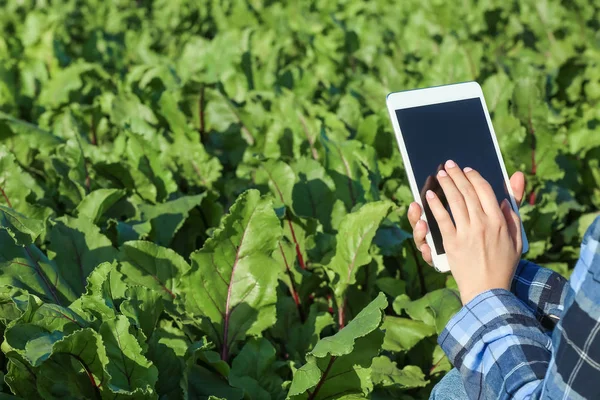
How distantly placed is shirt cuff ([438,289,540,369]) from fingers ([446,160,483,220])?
0.54 ft

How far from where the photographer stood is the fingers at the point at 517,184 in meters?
1.96

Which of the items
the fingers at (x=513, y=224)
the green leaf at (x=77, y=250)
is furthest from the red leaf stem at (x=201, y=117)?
the fingers at (x=513, y=224)

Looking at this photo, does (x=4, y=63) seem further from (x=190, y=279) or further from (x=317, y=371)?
(x=317, y=371)

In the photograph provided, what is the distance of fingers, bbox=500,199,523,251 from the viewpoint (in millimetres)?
1712

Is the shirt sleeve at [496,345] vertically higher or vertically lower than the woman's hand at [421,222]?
lower

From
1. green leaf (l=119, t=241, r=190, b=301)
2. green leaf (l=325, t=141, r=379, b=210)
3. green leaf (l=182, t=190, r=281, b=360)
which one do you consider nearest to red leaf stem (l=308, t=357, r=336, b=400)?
green leaf (l=182, t=190, r=281, b=360)

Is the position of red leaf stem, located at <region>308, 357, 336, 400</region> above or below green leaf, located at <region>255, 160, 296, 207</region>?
below

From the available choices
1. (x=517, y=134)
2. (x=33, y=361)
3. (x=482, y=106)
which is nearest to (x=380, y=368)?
(x=482, y=106)

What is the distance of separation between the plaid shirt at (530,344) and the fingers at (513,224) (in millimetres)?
140

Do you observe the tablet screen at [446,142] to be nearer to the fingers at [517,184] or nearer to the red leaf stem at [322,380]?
the fingers at [517,184]

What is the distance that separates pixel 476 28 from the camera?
5770 millimetres

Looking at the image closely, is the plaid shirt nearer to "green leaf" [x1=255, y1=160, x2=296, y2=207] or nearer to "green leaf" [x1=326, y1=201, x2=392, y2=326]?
"green leaf" [x1=326, y1=201, x2=392, y2=326]

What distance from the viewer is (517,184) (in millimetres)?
1976

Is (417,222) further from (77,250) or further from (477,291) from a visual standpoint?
(77,250)
